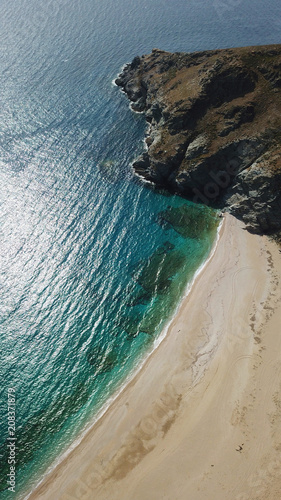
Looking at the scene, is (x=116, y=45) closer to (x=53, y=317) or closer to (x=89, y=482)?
(x=53, y=317)

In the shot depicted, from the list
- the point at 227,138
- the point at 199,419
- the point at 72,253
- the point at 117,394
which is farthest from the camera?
the point at 227,138

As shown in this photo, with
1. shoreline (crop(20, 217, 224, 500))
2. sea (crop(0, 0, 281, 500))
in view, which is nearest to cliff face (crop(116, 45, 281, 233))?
sea (crop(0, 0, 281, 500))

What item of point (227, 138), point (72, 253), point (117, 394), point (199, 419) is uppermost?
point (227, 138)

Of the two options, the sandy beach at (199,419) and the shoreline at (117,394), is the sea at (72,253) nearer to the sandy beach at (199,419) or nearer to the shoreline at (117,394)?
the shoreline at (117,394)

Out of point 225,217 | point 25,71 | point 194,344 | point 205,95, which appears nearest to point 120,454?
point 194,344

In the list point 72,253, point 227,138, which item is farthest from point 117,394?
point 227,138

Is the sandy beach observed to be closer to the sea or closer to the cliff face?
the sea

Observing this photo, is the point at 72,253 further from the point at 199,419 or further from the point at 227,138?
the point at 227,138
